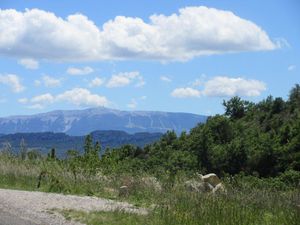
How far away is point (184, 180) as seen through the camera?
1659cm

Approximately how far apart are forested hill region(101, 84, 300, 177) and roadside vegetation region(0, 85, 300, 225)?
9cm

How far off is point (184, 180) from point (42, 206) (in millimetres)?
4875

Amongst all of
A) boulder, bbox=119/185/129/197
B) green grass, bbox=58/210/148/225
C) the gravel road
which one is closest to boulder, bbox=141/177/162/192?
boulder, bbox=119/185/129/197

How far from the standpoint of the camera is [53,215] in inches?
482

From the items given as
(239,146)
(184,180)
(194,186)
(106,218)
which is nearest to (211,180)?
(184,180)

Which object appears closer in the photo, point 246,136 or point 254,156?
point 254,156

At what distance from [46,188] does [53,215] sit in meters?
5.17

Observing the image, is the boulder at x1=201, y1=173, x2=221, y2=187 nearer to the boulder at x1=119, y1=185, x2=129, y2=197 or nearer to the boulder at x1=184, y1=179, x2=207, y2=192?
the boulder at x1=184, y1=179, x2=207, y2=192

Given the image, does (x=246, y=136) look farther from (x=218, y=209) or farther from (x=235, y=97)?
(x=218, y=209)

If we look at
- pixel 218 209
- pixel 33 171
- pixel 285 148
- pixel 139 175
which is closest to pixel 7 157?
pixel 33 171

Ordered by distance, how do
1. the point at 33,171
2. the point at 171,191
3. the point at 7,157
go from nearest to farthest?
the point at 171,191 < the point at 33,171 < the point at 7,157

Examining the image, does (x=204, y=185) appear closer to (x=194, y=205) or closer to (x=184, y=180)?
(x=184, y=180)

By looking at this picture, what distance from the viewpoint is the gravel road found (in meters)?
11.6

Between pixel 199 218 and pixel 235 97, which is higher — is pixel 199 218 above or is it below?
below
